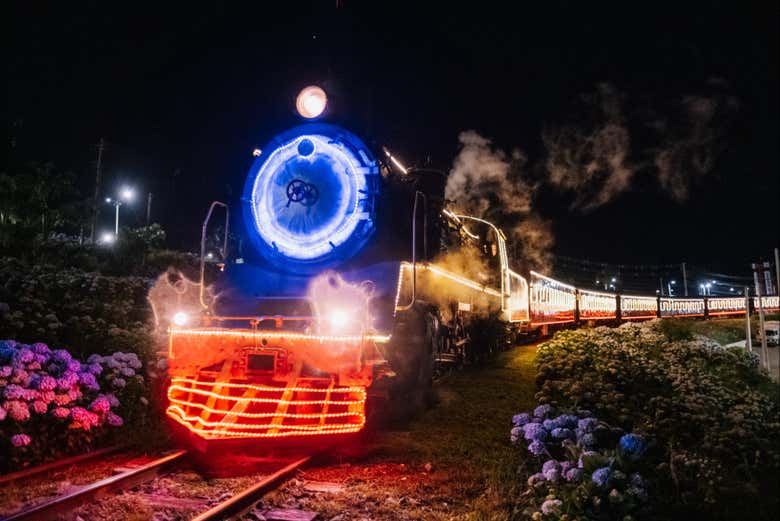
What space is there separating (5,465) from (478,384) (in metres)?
6.52

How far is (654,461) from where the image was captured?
14.1ft

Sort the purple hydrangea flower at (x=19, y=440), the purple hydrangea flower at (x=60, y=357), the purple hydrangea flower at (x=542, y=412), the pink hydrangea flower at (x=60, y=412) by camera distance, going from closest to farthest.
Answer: the purple hydrangea flower at (x=19, y=440) → the pink hydrangea flower at (x=60, y=412) → the purple hydrangea flower at (x=542, y=412) → the purple hydrangea flower at (x=60, y=357)

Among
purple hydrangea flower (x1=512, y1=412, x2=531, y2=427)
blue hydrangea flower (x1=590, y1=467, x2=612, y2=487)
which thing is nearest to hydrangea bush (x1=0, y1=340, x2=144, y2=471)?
purple hydrangea flower (x1=512, y1=412, x2=531, y2=427)

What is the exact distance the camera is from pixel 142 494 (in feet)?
13.5

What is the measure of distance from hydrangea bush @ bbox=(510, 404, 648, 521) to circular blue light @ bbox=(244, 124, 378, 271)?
277 cm

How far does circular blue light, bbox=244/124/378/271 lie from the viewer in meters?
6.09

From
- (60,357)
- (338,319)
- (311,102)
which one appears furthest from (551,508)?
(311,102)

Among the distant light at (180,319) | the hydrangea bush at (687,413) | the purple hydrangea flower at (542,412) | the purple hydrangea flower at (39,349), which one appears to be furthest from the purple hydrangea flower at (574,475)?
the purple hydrangea flower at (39,349)

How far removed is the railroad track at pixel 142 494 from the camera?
137 inches

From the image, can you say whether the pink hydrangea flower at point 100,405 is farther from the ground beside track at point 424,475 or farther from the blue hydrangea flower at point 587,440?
the blue hydrangea flower at point 587,440

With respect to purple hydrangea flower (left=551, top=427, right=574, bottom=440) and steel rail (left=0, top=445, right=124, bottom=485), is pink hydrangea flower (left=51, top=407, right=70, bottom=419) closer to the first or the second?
steel rail (left=0, top=445, right=124, bottom=485)

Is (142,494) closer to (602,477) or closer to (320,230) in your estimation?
(320,230)

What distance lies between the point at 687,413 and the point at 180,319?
5094 millimetres

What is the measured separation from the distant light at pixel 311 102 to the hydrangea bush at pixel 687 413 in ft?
13.8
